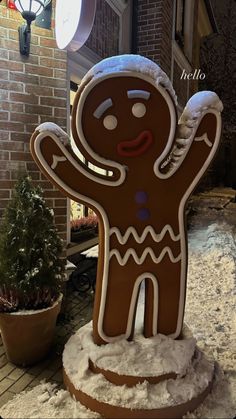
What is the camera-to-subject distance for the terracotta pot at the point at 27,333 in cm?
274

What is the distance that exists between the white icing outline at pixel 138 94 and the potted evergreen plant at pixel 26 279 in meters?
1.21

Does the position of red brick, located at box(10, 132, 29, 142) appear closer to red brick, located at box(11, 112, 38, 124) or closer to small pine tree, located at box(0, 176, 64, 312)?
red brick, located at box(11, 112, 38, 124)

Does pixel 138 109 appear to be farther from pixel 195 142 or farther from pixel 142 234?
pixel 142 234

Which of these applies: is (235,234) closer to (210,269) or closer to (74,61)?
(210,269)

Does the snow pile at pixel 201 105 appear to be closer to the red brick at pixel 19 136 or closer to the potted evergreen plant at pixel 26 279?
the potted evergreen plant at pixel 26 279

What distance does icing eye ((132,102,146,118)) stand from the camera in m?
2.23

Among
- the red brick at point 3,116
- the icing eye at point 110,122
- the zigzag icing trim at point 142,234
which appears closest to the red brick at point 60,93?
Result: the red brick at point 3,116

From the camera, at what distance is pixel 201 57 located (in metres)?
14.6

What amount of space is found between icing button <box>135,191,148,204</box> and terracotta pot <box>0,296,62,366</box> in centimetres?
121

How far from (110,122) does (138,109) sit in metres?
0.20

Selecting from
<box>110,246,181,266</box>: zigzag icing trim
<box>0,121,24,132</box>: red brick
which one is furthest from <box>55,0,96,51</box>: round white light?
<box>110,246,181,266</box>: zigzag icing trim

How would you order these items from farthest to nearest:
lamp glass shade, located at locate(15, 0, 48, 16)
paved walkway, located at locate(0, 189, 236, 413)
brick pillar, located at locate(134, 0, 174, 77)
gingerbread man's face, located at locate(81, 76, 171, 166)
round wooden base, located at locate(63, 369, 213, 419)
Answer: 1. brick pillar, located at locate(134, 0, 174, 77)
2. lamp glass shade, located at locate(15, 0, 48, 16)
3. paved walkway, located at locate(0, 189, 236, 413)
4. gingerbread man's face, located at locate(81, 76, 171, 166)
5. round wooden base, located at locate(63, 369, 213, 419)

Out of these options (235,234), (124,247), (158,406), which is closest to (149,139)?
(124,247)

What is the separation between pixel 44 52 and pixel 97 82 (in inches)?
60.4
